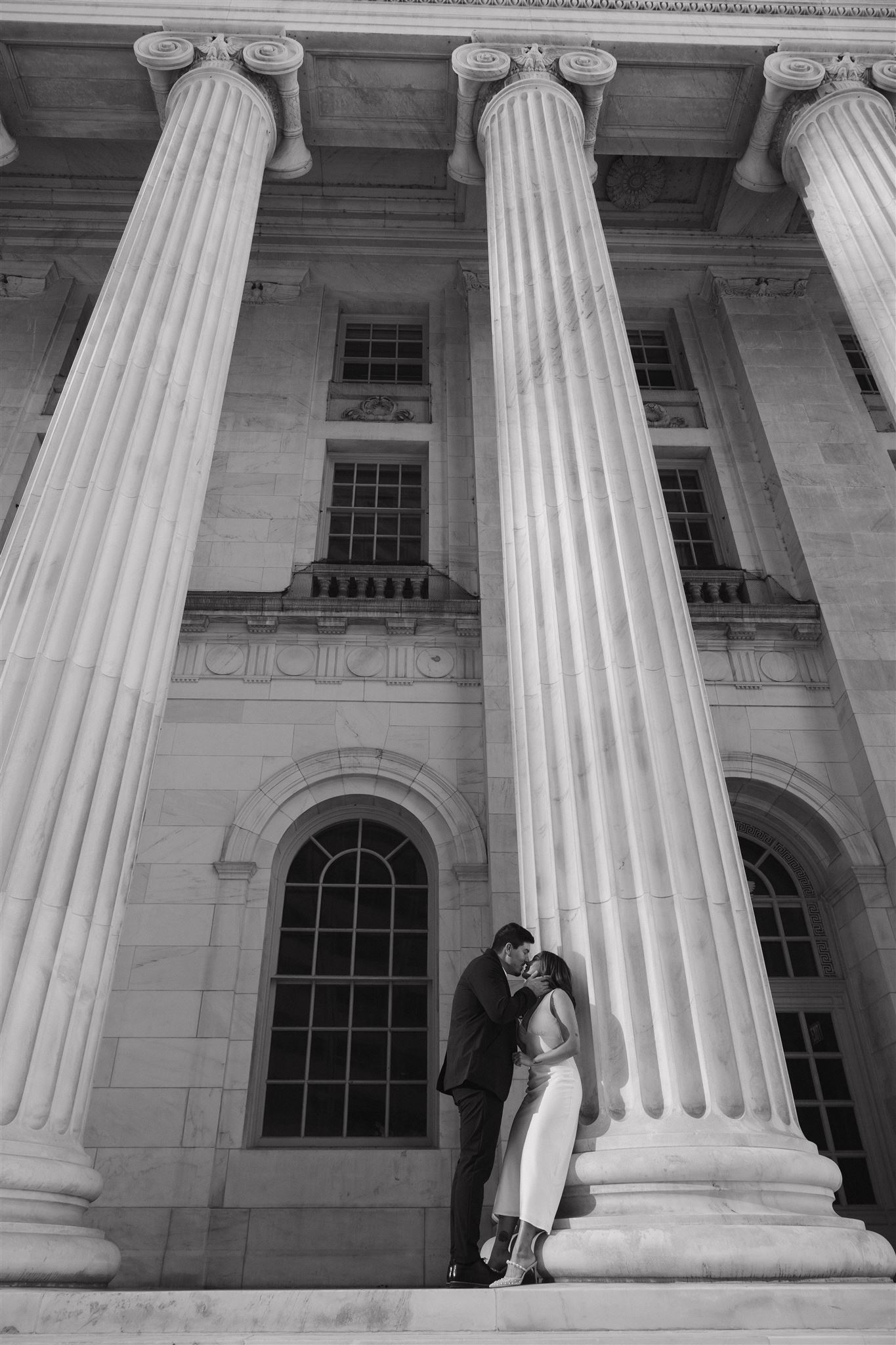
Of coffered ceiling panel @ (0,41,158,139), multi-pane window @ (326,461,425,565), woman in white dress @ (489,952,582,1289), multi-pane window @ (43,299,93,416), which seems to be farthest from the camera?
multi-pane window @ (43,299,93,416)

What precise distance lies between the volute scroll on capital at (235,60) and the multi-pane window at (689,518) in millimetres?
7569

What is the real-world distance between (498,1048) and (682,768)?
210 cm

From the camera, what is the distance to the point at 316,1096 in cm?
973

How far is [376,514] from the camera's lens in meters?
14.5

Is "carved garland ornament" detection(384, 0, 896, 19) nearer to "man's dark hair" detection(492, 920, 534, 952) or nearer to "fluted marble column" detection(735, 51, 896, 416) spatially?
"fluted marble column" detection(735, 51, 896, 416)

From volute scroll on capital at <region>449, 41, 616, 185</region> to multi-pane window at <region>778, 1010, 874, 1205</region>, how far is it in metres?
10.9

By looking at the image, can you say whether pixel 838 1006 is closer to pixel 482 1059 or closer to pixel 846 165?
pixel 482 1059

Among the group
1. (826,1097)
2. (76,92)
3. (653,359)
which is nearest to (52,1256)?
(826,1097)

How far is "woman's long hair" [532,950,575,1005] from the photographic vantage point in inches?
214

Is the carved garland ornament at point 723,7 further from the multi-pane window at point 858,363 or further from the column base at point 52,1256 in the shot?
the column base at point 52,1256

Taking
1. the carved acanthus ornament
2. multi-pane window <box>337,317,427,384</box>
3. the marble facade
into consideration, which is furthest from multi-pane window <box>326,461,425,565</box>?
the carved acanthus ornament

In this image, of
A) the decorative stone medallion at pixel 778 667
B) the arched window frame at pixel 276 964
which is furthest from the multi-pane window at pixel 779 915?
the arched window frame at pixel 276 964

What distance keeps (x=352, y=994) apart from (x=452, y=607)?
16.2 feet

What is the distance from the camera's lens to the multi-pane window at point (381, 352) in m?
16.6
